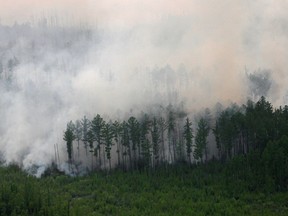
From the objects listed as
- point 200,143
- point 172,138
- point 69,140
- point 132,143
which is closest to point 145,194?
point 200,143

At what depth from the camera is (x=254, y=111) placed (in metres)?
158

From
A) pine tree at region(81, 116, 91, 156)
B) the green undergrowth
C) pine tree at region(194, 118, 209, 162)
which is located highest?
pine tree at region(81, 116, 91, 156)

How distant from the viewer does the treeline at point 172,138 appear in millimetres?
149250

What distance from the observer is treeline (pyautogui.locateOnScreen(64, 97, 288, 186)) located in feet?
490

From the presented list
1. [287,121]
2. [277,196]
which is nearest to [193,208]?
[277,196]

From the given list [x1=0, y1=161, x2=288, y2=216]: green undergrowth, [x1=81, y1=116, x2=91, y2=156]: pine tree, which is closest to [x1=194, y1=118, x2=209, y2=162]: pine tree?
[x1=0, y1=161, x2=288, y2=216]: green undergrowth

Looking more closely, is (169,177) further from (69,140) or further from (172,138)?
(69,140)

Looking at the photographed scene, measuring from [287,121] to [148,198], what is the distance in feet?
176

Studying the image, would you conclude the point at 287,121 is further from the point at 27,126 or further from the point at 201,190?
the point at 27,126

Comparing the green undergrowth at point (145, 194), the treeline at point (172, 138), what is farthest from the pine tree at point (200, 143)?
the green undergrowth at point (145, 194)

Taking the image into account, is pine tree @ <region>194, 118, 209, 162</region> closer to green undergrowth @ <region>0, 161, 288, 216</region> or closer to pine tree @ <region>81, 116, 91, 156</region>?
green undergrowth @ <region>0, 161, 288, 216</region>

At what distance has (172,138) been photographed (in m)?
180

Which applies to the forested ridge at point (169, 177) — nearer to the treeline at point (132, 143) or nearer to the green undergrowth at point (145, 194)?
the green undergrowth at point (145, 194)

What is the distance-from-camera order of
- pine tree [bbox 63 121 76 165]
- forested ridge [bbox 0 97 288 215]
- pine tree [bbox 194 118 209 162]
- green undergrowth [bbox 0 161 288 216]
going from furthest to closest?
1. pine tree [bbox 63 121 76 165]
2. pine tree [bbox 194 118 209 162]
3. forested ridge [bbox 0 97 288 215]
4. green undergrowth [bbox 0 161 288 216]
